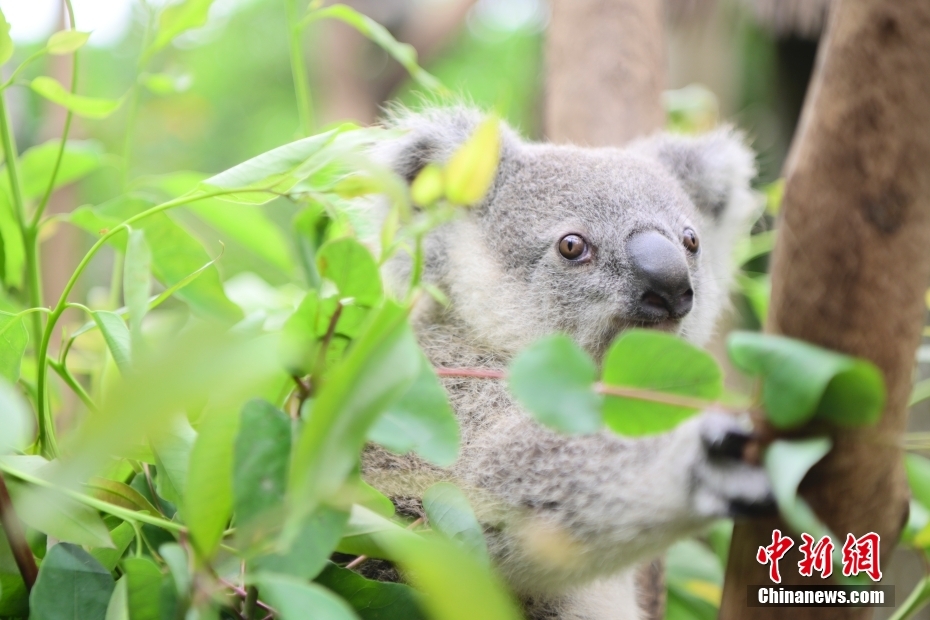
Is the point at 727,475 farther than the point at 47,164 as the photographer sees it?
No

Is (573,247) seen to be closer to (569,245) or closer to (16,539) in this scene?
(569,245)

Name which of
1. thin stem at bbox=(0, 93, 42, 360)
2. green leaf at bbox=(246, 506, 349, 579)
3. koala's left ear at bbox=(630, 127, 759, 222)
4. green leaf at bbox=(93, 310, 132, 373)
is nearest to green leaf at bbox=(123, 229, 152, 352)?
green leaf at bbox=(93, 310, 132, 373)

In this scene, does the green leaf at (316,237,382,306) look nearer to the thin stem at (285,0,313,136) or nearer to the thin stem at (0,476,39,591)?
the thin stem at (0,476,39,591)

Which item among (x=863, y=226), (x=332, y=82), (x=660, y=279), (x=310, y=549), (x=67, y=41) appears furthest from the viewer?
(x=332, y=82)

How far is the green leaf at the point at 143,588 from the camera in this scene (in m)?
0.93

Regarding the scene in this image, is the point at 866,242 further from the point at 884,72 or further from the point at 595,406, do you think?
the point at 595,406

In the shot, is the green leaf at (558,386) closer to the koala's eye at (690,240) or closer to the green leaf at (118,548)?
the green leaf at (118,548)

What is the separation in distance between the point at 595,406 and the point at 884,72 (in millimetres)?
655

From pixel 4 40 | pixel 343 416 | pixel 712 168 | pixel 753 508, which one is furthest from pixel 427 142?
pixel 343 416

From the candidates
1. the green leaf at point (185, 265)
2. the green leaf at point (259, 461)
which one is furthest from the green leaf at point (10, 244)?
the green leaf at point (259, 461)

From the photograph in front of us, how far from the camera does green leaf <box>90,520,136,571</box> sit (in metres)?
1.06

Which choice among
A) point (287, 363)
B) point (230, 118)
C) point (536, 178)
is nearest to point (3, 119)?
point (287, 363)

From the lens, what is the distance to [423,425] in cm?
80

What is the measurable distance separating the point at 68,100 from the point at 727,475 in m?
1.12
